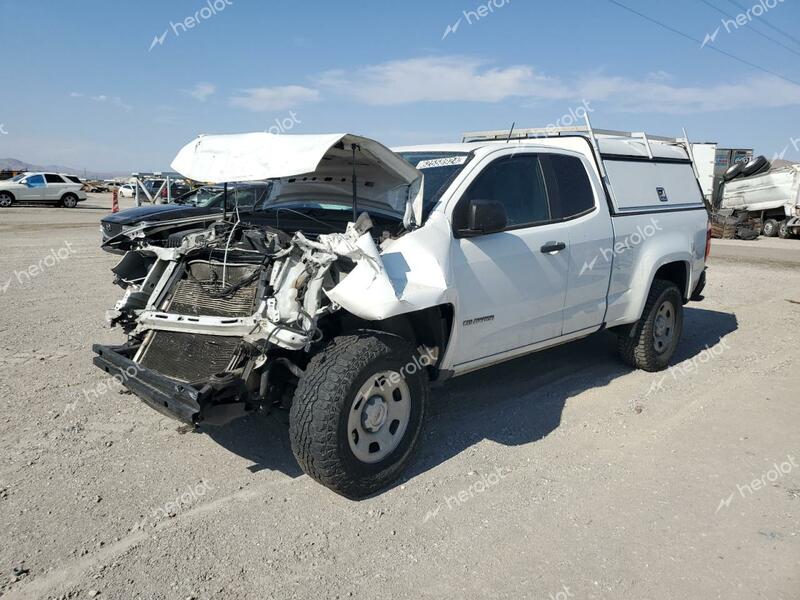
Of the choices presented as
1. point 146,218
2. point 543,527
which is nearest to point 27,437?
point 543,527

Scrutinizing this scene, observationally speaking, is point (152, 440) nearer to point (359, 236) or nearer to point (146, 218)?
point (359, 236)

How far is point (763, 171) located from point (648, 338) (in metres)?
21.3

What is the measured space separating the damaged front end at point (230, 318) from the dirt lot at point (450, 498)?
1.97ft

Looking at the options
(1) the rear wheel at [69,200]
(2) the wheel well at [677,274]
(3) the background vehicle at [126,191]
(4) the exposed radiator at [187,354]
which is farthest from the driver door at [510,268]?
(3) the background vehicle at [126,191]

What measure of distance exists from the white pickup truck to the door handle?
11 mm

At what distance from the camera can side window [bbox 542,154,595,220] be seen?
4.96 meters

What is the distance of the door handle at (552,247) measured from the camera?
4676 millimetres

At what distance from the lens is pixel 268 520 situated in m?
3.47

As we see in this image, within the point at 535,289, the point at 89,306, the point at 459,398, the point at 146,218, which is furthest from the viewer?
the point at 146,218

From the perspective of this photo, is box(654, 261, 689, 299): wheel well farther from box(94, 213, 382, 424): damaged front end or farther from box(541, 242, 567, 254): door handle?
box(94, 213, 382, 424): damaged front end

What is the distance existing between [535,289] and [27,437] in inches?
143

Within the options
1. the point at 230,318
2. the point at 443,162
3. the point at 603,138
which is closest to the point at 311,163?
the point at 230,318

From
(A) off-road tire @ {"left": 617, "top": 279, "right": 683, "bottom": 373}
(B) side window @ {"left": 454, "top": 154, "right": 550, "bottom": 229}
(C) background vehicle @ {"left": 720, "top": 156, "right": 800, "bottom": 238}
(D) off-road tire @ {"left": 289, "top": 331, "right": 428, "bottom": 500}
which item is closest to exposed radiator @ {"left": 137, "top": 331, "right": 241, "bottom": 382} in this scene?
(D) off-road tire @ {"left": 289, "top": 331, "right": 428, "bottom": 500}

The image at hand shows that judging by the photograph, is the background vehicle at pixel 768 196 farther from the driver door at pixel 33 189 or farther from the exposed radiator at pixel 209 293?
the driver door at pixel 33 189
